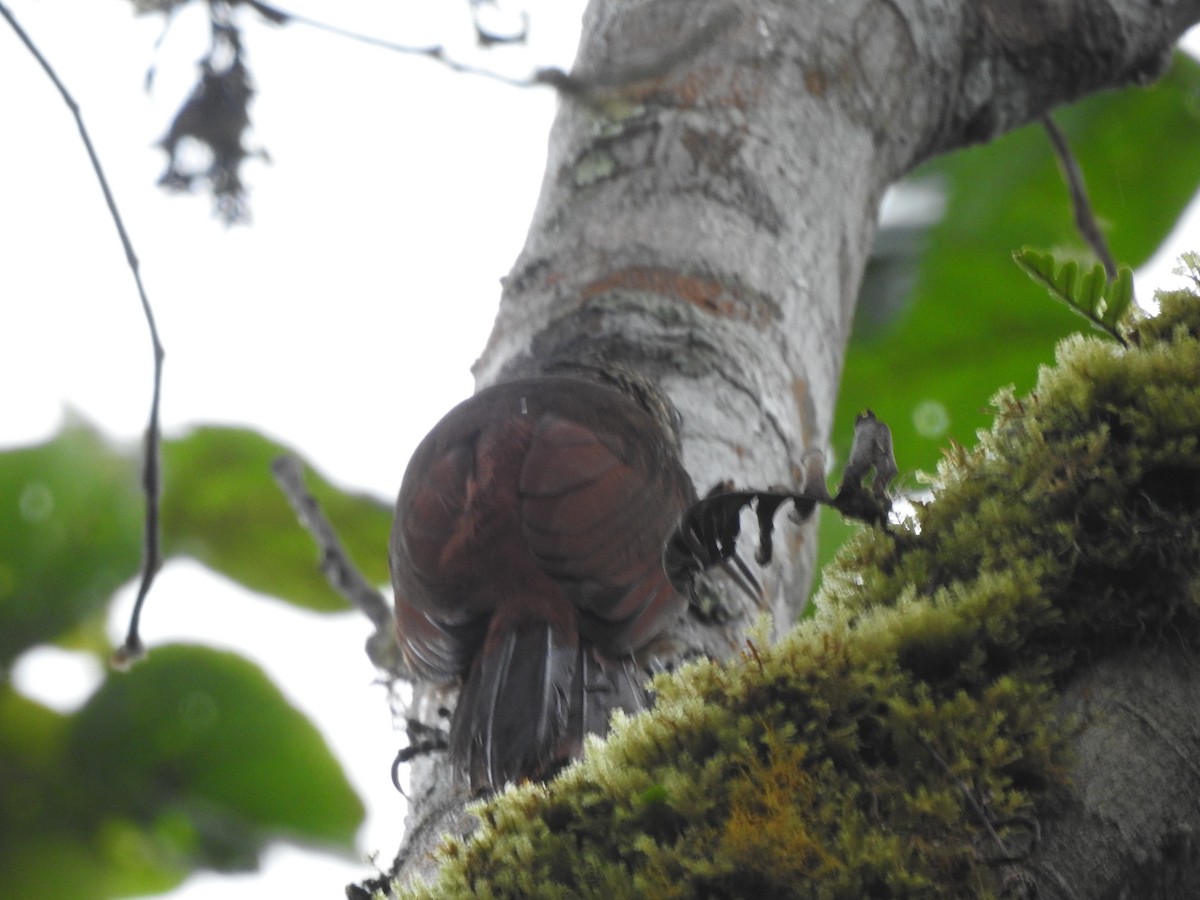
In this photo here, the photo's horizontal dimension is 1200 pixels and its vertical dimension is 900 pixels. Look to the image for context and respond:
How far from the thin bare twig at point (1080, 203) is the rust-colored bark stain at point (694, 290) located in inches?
47.5

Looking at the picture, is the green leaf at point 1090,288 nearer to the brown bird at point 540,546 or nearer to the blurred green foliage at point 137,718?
the brown bird at point 540,546

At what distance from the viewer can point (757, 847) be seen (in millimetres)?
739

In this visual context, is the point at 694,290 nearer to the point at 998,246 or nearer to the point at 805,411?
the point at 805,411

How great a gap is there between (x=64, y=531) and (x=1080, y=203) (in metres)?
2.27

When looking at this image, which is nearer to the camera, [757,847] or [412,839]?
[757,847]

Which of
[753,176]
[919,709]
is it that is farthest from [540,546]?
[919,709]

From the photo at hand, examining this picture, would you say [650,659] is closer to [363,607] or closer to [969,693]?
[363,607]

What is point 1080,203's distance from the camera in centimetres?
286

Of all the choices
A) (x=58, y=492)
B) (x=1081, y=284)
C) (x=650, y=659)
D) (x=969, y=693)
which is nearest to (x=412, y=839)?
(x=650, y=659)

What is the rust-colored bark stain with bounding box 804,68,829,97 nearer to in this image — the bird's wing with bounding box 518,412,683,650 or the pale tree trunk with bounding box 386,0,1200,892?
the pale tree trunk with bounding box 386,0,1200,892

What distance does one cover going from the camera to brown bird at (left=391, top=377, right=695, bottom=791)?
158 centimetres

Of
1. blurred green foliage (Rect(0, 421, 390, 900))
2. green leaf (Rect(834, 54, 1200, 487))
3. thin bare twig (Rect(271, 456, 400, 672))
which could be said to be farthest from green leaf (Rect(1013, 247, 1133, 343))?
green leaf (Rect(834, 54, 1200, 487))

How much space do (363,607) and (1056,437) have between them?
1307 millimetres

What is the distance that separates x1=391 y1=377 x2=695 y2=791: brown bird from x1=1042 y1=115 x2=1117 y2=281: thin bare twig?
152 cm
